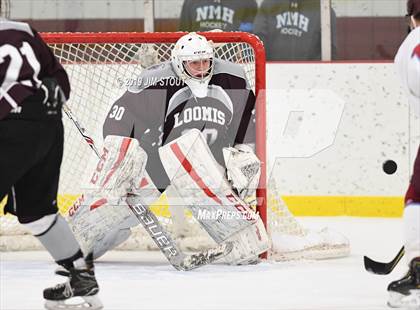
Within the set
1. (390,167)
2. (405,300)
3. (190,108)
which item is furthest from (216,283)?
(390,167)

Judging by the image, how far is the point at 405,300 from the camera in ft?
11.3

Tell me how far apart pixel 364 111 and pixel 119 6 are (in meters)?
1.30

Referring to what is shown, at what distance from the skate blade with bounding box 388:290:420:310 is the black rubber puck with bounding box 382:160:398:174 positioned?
8.26 ft

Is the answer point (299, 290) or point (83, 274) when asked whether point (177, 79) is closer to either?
point (299, 290)

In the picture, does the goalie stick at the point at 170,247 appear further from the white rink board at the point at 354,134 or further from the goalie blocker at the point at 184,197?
the white rink board at the point at 354,134

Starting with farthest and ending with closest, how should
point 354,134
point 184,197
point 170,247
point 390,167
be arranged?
1. point 354,134
2. point 390,167
3. point 184,197
4. point 170,247

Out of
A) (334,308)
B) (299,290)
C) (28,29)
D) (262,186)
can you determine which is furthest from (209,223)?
(28,29)

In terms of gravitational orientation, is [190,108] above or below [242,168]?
above

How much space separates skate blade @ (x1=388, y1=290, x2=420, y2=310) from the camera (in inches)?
135

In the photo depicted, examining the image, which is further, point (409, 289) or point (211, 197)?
A: point (211, 197)

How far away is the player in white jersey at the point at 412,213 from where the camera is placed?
11.1 ft

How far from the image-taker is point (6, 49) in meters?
3.18

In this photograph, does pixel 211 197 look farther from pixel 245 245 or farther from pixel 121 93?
pixel 121 93

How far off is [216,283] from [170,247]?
411 mm
